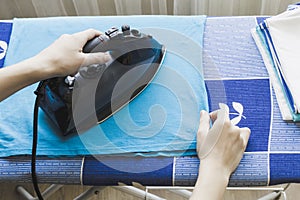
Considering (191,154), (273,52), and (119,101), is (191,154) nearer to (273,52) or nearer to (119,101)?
(119,101)

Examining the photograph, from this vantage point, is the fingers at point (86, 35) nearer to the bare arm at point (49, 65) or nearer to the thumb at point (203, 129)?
the bare arm at point (49, 65)

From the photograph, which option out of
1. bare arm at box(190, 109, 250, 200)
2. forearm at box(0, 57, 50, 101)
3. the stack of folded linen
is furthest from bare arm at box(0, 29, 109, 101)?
the stack of folded linen

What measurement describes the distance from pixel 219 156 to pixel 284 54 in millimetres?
285

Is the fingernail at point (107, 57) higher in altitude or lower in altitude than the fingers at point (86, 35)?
lower

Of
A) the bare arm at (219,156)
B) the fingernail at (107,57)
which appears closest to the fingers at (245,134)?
the bare arm at (219,156)

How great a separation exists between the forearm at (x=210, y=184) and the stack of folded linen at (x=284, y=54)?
0.62ft

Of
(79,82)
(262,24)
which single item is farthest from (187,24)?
(79,82)

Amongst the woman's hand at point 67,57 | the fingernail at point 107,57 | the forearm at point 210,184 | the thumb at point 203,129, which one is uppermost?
the woman's hand at point 67,57

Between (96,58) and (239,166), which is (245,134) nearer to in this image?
(239,166)

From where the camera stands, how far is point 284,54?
951 millimetres

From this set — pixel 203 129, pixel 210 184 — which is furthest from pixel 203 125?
pixel 210 184

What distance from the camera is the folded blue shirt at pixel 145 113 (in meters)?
0.87

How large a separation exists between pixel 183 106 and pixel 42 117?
291 mm

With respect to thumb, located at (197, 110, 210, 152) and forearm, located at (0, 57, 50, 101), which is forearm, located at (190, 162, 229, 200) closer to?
thumb, located at (197, 110, 210, 152)
